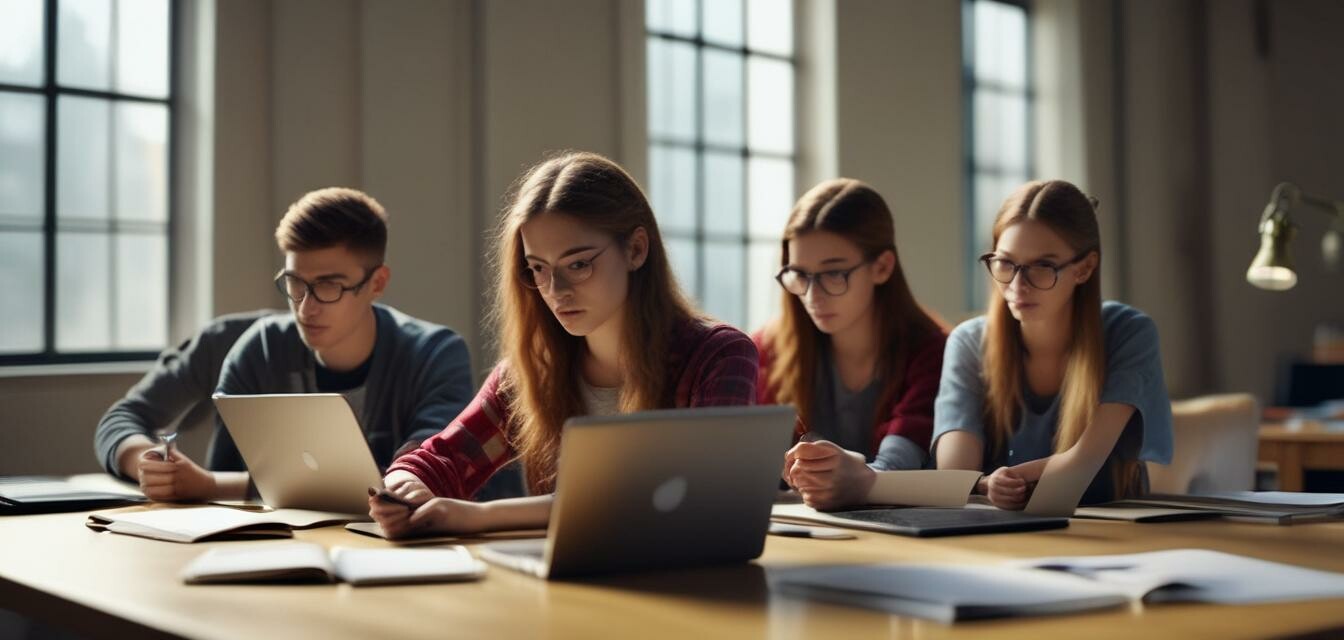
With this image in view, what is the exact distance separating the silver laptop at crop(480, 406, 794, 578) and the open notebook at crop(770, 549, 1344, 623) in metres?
0.09

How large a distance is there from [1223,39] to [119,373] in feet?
22.6

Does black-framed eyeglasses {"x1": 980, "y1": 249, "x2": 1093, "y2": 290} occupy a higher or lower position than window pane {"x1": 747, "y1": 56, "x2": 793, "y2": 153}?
lower

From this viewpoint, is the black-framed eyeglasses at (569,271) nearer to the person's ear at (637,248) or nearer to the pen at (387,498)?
the person's ear at (637,248)

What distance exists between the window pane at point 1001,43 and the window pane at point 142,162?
175 inches

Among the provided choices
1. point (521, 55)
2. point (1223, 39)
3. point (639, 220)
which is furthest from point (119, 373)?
point (1223, 39)

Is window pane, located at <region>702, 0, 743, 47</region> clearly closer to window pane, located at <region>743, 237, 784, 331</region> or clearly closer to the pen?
window pane, located at <region>743, 237, 784, 331</region>

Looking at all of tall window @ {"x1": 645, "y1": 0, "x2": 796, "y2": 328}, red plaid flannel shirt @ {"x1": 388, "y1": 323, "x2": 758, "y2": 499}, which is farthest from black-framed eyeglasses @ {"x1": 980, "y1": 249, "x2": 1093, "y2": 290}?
tall window @ {"x1": 645, "y1": 0, "x2": 796, "y2": 328}

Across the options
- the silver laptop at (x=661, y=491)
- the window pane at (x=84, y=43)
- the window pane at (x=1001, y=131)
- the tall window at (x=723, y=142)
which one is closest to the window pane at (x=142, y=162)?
the window pane at (x=84, y=43)

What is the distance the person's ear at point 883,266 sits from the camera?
9.36 ft

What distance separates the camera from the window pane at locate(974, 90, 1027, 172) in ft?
23.9

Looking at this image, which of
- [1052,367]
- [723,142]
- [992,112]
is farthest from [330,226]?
[992,112]

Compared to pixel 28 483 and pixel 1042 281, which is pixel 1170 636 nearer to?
pixel 1042 281

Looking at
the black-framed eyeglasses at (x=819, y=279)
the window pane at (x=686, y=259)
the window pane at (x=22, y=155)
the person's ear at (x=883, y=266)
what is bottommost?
the black-framed eyeglasses at (x=819, y=279)

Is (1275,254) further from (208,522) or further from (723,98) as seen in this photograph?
(208,522)
